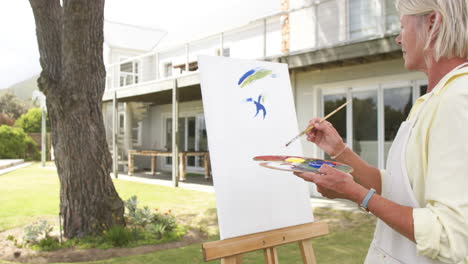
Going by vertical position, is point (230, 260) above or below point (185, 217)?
above

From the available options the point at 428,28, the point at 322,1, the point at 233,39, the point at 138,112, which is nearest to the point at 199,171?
the point at 138,112

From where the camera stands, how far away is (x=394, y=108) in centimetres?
705

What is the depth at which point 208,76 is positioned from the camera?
218 cm

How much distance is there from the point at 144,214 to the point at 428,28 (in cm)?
445

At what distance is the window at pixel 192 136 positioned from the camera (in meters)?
14.1

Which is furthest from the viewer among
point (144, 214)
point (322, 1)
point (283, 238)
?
point (322, 1)

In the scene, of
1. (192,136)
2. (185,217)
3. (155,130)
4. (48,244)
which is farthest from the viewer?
(155,130)

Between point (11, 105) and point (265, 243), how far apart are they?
46067mm

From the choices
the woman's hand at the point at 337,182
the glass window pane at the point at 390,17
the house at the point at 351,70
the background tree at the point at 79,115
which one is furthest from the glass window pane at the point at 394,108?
the woman's hand at the point at 337,182

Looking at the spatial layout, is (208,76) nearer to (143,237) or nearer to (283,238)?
(283,238)

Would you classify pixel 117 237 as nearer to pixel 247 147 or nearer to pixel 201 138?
pixel 247 147

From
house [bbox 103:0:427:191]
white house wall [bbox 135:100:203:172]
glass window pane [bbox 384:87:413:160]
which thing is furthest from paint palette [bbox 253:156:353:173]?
white house wall [bbox 135:100:203:172]

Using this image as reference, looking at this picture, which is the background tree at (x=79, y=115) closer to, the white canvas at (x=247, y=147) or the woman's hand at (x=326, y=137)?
the white canvas at (x=247, y=147)

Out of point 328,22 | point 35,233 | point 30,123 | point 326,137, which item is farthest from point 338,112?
point 30,123
